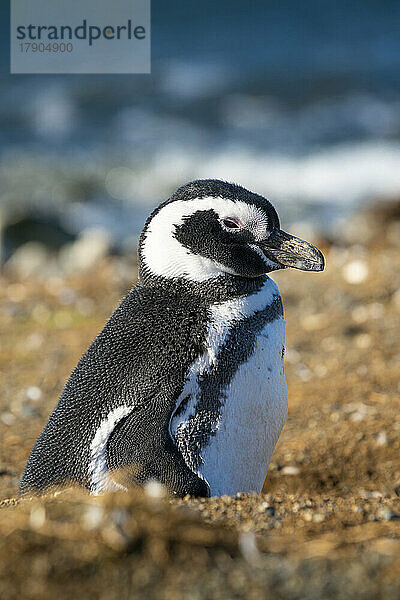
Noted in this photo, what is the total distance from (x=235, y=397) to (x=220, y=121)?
1726 cm

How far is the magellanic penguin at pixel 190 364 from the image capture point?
9.21 feet

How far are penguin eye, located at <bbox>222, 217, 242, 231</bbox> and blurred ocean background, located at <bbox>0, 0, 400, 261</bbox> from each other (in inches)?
324

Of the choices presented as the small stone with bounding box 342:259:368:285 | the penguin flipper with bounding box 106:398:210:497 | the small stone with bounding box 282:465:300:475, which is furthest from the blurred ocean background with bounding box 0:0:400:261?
the penguin flipper with bounding box 106:398:210:497

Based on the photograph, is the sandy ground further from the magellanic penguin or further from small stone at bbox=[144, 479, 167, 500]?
the magellanic penguin

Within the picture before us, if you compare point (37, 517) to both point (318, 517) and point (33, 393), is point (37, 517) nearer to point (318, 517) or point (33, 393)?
point (318, 517)

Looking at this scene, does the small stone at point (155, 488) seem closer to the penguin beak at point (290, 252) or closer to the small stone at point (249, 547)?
the small stone at point (249, 547)

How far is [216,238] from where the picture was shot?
9.83ft

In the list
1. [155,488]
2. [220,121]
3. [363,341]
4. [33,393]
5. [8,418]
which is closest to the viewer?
[155,488]

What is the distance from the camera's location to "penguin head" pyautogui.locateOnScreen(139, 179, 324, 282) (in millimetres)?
2984

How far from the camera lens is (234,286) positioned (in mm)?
3051

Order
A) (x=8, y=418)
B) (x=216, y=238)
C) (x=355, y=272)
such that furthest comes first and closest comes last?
(x=355, y=272)
(x=8, y=418)
(x=216, y=238)

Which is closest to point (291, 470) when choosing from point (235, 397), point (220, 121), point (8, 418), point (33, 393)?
point (235, 397)

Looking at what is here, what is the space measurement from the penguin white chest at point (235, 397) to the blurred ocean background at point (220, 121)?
8219 mm

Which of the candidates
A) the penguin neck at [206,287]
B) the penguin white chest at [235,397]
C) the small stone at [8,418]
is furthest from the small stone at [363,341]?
the penguin neck at [206,287]
